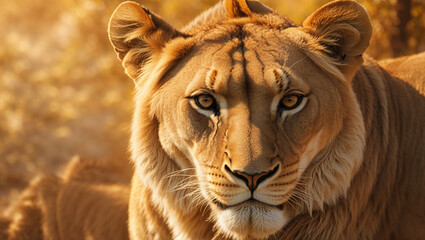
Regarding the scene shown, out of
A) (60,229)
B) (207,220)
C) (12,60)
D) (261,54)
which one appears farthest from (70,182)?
(12,60)

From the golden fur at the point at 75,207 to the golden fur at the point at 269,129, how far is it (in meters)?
1.09

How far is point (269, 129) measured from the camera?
265 centimetres

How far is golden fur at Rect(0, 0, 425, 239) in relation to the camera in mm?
2672

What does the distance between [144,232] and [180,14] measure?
168 inches

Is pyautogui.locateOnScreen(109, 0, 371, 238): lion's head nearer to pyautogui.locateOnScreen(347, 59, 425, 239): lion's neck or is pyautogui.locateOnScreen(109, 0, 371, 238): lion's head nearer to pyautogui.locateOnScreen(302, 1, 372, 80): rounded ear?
pyautogui.locateOnScreen(302, 1, 372, 80): rounded ear

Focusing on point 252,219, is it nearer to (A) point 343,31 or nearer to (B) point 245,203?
(B) point 245,203

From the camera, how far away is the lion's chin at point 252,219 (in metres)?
2.61

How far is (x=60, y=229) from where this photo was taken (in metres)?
4.67

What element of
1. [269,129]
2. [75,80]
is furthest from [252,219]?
[75,80]

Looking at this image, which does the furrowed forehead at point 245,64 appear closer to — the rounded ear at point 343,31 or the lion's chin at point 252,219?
the rounded ear at point 343,31

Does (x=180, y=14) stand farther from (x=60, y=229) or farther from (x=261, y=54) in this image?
(x=261, y=54)

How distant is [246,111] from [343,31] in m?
0.69

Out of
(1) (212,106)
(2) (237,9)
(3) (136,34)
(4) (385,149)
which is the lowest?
(4) (385,149)

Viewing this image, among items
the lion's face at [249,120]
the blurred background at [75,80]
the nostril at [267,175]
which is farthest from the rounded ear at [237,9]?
the blurred background at [75,80]
